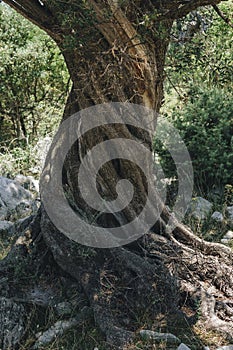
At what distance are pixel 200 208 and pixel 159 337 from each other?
321cm

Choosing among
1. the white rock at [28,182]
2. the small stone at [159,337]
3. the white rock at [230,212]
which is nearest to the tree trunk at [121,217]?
the small stone at [159,337]

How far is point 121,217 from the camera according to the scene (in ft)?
16.6

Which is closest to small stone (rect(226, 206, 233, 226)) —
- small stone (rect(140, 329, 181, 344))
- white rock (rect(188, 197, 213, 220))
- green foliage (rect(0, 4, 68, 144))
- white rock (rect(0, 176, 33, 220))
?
white rock (rect(188, 197, 213, 220))

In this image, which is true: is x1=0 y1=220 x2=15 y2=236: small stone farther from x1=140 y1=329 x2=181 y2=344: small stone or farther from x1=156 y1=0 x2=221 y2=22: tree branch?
x1=156 y1=0 x2=221 y2=22: tree branch

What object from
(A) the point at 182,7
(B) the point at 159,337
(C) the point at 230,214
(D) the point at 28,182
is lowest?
(B) the point at 159,337

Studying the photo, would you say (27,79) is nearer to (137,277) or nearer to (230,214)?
(230,214)

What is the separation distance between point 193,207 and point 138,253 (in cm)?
237

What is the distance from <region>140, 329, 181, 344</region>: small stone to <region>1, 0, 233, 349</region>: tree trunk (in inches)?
4.6

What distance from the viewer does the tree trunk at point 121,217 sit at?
4.39 metres

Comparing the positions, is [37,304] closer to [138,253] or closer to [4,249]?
[138,253]

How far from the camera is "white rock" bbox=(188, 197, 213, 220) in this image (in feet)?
23.4

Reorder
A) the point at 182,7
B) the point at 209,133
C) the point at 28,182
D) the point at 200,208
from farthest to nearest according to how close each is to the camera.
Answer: the point at 28,182 < the point at 209,133 < the point at 200,208 < the point at 182,7

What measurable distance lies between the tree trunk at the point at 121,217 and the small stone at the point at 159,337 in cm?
12

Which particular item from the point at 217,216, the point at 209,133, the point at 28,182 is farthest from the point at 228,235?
the point at 28,182
